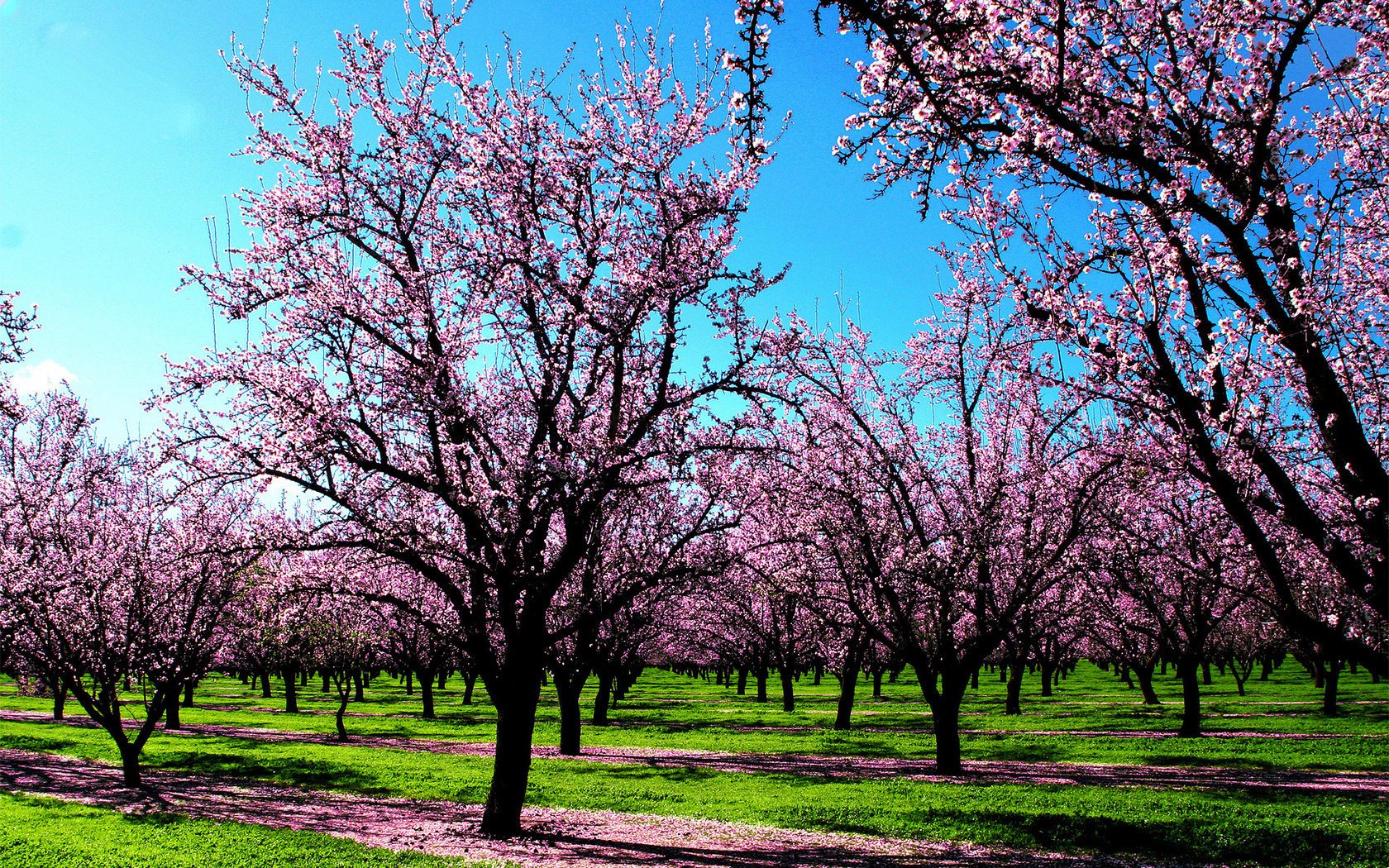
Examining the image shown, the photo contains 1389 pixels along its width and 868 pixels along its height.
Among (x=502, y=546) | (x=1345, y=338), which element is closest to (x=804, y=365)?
(x=502, y=546)

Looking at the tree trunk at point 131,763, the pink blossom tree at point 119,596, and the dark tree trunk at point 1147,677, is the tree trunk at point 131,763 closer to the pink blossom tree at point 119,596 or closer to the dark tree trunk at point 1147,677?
the pink blossom tree at point 119,596

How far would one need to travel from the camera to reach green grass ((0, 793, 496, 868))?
12781 mm

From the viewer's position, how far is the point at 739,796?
19.6m

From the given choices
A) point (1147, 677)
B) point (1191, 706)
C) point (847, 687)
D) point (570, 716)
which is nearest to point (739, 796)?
Answer: point (570, 716)

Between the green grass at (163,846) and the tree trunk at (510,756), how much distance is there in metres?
2.01

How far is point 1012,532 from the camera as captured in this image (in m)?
22.4

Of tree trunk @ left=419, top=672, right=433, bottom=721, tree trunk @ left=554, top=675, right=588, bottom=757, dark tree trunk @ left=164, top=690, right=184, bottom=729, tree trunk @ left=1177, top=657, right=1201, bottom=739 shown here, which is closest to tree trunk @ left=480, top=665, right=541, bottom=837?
tree trunk @ left=554, top=675, right=588, bottom=757

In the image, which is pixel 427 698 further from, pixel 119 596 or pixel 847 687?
pixel 119 596

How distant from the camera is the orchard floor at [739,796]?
45.2ft

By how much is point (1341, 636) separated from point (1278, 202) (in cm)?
393

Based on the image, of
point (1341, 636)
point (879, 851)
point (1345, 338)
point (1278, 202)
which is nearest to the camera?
point (1341, 636)

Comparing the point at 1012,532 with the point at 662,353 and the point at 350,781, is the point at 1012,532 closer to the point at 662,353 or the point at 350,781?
the point at 662,353

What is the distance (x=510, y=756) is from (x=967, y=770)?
14.1 meters

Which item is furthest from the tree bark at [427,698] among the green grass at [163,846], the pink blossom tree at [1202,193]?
the pink blossom tree at [1202,193]
